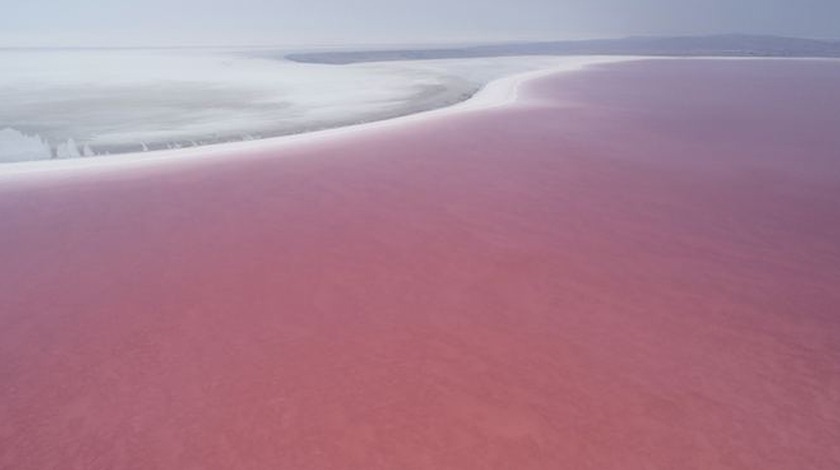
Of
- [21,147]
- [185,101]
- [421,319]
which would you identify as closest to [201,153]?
[21,147]

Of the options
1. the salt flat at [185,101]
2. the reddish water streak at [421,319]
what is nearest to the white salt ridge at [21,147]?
the salt flat at [185,101]

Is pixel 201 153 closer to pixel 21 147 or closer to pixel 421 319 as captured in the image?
pixel 21 147

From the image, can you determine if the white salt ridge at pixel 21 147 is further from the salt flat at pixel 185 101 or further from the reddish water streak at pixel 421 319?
the reddish water streak at pixel 421 319

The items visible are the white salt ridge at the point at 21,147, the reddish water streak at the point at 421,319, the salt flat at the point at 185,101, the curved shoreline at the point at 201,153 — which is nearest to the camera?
the reddish water streak at the point at 421,319

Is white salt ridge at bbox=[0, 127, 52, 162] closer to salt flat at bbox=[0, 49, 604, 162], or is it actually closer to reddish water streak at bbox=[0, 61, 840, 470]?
salt flat at bbox=[0, 49, 604, 162]

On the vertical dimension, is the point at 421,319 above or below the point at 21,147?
below

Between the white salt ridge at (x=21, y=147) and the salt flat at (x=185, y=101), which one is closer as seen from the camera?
the white salt ridge at (x=21, y=147)

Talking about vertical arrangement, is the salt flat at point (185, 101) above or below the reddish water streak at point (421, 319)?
above

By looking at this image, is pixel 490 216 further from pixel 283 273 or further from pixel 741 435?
pixel 741 435

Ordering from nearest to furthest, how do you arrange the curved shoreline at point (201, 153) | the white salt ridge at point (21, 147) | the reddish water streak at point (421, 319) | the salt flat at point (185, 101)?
the reddish water streak at point (421, 319), the curved shoreline at point (201, 153), the white salt ridge at point (21, 147), the salt flat at point (185, 101)
